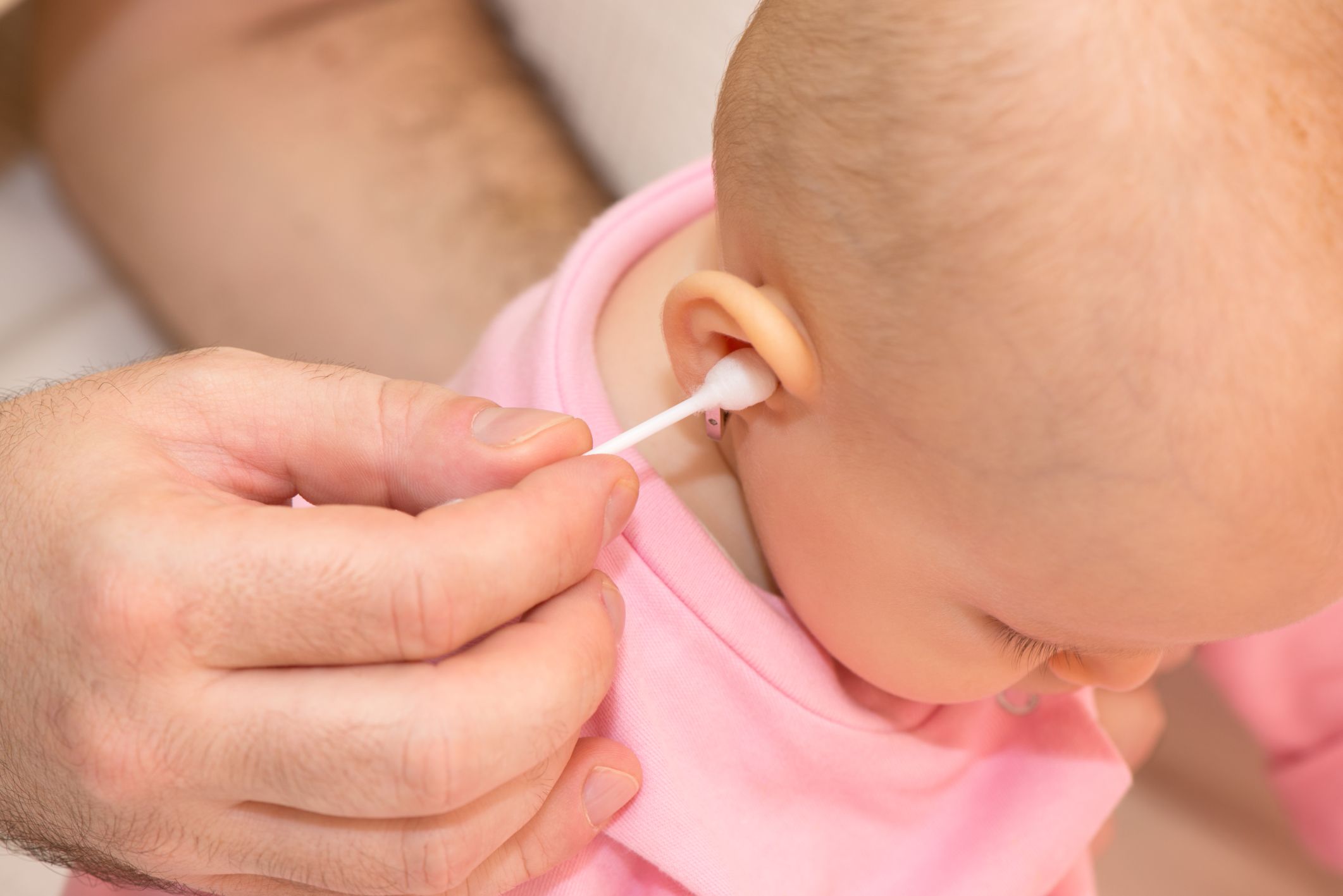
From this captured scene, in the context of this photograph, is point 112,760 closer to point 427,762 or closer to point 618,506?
point 427,762

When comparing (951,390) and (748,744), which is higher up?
(951,390)

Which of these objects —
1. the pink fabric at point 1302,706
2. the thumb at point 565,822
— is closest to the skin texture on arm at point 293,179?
the thumb at point 565,822

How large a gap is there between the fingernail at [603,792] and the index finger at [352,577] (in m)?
0.16

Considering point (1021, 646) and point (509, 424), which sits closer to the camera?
point (509, 424)

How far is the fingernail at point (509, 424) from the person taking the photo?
59 cm

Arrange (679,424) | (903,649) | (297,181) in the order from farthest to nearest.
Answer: (297,181) → (679,424) → (903,649)

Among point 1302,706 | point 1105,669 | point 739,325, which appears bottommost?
point 1302,706

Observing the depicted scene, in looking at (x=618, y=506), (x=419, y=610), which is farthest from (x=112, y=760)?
(x=618, y=506)

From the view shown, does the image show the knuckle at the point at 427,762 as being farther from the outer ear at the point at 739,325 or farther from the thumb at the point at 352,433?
the outer ear at the point at 739,325

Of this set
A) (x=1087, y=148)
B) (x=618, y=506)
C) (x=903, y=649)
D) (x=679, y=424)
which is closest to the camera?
(x=1087, y=148)

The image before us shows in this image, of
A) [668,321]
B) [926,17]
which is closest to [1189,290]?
[926,17]

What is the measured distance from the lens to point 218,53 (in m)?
1.23

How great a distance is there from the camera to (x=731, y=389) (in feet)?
2.16

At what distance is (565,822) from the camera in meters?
0.65
